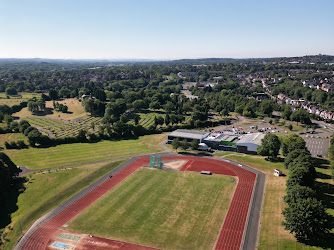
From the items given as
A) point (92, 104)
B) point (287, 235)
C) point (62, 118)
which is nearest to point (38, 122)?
point (62, 118)

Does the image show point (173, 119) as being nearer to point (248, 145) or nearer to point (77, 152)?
point (248, 145)

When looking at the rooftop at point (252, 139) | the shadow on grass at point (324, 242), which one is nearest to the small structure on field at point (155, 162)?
the rooftop at point (252, 139)

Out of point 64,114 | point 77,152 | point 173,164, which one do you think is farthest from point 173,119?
point 64,114

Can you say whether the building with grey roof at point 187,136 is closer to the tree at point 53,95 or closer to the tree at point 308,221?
the tree at point 308,221

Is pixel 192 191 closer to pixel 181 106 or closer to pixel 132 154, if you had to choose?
pixel 132 154

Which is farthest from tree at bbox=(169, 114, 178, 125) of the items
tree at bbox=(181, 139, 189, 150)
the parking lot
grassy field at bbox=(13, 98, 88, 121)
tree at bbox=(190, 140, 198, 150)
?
the parking lot

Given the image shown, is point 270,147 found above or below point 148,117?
above

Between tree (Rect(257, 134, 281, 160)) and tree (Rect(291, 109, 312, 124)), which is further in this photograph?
tree (Rect(291, 109, 312, 124))

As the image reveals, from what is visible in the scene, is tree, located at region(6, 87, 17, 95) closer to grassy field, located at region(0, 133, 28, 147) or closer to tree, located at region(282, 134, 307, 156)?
grassy field, located at region(0, 133, 28, 147)
